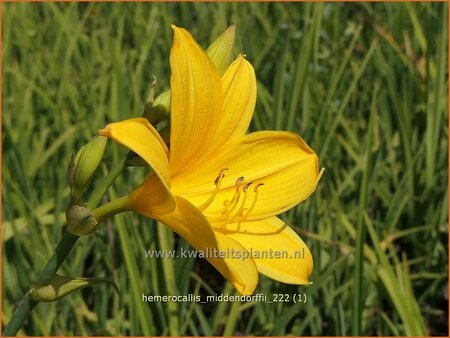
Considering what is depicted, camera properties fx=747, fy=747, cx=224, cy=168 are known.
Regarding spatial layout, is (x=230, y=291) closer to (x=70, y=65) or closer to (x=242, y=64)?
(x=242, y=64)

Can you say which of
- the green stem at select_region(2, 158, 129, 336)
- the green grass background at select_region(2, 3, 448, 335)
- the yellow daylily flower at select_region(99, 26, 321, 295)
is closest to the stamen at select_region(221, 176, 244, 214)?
the yellow daylily flower at select_region(99, 26, 321, 295)

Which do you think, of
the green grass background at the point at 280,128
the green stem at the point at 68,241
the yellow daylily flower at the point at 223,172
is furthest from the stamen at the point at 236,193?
the green grass background at the point at 280,128

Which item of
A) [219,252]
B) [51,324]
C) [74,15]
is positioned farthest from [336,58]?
[219,252]

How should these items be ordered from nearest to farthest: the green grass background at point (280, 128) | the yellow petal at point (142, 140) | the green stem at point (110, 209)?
the yellow petal at point (142, 140) < the green stem at point (110, 209) < the green grass background at point (280, 128)

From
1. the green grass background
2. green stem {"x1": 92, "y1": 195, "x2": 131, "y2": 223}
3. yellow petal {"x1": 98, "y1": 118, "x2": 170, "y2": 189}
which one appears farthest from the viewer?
the green grass background

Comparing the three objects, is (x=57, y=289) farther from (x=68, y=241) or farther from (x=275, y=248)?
(x=275, y=248)

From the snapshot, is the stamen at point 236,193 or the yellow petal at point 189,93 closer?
the yellow petal at point 189,93

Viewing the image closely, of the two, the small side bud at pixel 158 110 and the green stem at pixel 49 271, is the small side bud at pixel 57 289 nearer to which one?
the green stem at pixel 49 271

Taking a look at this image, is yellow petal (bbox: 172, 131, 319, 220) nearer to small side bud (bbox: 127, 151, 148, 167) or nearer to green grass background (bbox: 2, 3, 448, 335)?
small side bud (bbox: 127, 151, 148, 167)
